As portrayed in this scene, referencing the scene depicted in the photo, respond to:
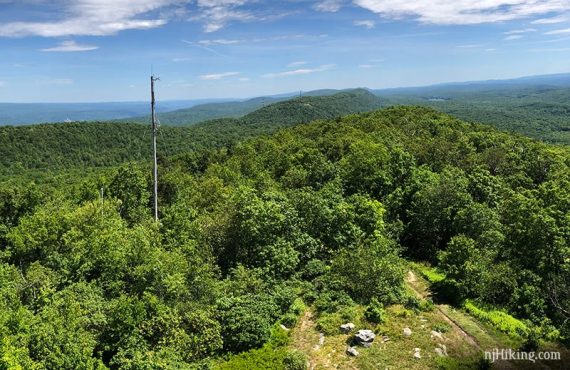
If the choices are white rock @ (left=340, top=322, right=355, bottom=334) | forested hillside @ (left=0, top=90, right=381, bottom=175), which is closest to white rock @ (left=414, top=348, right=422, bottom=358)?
white rock @ (left=340, top=322, right=355, bottom=334)

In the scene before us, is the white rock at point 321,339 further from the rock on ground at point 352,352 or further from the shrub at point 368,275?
the shrub at point 368,275

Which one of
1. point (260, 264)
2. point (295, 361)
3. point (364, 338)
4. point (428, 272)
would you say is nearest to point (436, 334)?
point (364, 338)

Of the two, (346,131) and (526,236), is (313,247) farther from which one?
(346,131)

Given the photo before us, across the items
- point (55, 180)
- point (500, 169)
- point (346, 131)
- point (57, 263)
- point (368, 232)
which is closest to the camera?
point (57, 263)

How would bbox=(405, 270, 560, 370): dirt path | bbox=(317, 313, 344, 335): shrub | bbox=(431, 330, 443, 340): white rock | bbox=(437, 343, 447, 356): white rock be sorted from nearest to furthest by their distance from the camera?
bbox=(405, 270, 560, 370): dirt path < bbox=(437, 343, 447, 356): white rock < bbox=(431, 330, 443, 340): white rock < bbox=(317, 313, 344, 335): shrub

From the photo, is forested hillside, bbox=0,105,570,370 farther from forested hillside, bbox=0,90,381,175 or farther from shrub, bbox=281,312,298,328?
forested hillside, bbox=0,90,381,175

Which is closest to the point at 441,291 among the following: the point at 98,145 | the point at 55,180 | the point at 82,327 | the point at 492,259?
the point at 492,259

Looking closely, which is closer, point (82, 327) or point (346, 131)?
point (82, 327)

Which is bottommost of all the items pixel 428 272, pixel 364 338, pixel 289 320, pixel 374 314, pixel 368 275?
pixel 428 272

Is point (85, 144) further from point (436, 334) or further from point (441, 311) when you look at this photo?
point (436, 334)
